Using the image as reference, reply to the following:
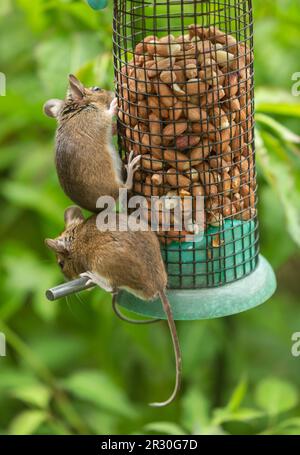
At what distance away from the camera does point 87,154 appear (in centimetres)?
458

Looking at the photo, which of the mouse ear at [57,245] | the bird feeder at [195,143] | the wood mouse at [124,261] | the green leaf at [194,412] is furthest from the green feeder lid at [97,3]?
the green leaf at [194,412]

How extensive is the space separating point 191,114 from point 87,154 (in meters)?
0.53

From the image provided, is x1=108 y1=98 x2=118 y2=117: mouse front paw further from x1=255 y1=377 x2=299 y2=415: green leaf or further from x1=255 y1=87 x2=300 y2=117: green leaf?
x1=255 y1=377 x2=299 y2=415: green leaf

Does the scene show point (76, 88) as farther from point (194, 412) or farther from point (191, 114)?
point (194, 412)

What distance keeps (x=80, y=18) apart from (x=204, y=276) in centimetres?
186

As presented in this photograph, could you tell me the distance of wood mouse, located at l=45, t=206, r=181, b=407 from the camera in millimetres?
4352

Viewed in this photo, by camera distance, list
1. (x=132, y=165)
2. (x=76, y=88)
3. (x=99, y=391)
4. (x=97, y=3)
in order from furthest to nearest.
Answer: (x=99, y=391) → (x=76, y=88) → (x=132, y=165) → (x=97, y=3)

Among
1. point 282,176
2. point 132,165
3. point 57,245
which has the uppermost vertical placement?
point 282,176

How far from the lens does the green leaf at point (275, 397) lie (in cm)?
549

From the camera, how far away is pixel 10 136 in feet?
25.6

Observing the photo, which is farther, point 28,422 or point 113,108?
point 28,422

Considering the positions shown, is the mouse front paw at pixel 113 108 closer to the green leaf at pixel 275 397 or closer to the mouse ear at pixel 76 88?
the mouse ear at pixel 76 88

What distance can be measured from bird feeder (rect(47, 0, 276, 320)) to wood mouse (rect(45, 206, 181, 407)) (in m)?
0.13

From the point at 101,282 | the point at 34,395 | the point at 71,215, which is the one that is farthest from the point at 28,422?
the point at 101,282
